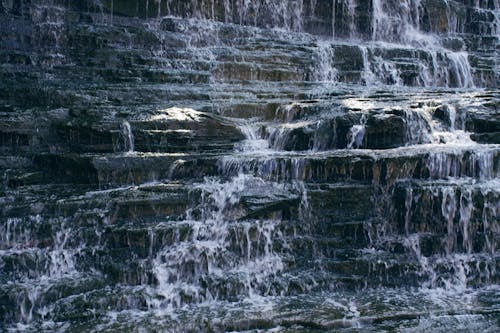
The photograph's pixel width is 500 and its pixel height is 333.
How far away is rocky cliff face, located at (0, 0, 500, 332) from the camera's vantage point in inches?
349

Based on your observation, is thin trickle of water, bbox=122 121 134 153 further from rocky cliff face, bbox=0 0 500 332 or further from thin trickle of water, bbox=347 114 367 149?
thin trickle of water, bbox=347 114 367 149

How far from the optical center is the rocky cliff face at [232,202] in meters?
8.87

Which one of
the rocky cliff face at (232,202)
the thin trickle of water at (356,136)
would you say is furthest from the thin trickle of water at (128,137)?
the thin trickle of water at (356,136)

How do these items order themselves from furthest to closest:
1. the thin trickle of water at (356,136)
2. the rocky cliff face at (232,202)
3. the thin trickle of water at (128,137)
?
the thin trickle of water at (356,136)
the thin trickle of water at (128,137)
the rocky cliff face at (232,202)

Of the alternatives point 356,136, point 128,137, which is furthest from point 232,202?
point 356,136

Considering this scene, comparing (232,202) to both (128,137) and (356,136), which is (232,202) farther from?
(356,136)

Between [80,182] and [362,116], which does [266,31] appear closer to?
[362,116]

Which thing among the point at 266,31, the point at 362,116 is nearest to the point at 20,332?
the point at 362,116

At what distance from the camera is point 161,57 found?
1775 centimetres

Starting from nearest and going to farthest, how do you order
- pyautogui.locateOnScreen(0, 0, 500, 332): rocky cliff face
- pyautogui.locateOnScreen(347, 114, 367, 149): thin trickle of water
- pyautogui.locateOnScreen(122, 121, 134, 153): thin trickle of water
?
pyautogui.locateOnScreen(0, 0, 500, 332): rocky cliff face < pyautogui.locateOnScreen(122, 121, 134, 153): thin trickle of water < pyautogui.locateOnScreen(347, 114, 367, 149): thin trickle of water

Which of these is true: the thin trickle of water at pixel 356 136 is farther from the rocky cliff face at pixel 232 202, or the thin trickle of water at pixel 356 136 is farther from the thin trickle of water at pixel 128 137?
the thin trickle of water at pixel 128 137

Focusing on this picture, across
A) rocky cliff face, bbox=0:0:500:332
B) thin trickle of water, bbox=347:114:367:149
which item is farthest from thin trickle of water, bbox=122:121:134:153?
thin trickle of water, bbox=347:114:367:149

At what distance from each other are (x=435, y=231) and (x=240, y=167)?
4.08m

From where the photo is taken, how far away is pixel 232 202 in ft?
34.6
